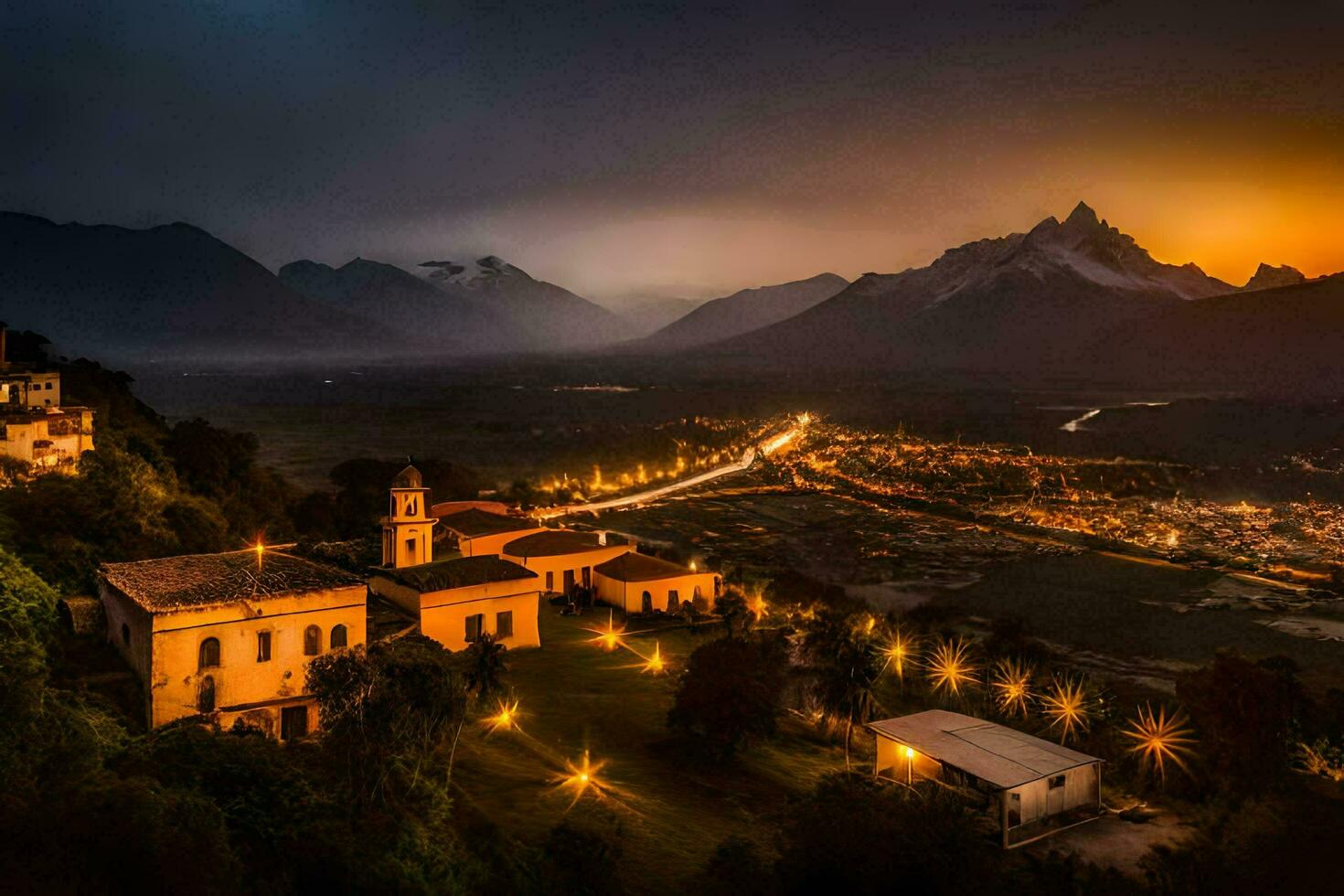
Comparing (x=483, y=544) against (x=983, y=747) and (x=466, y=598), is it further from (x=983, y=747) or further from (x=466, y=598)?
(x=983, y=747)

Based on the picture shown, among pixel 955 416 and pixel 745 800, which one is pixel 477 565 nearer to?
pixel 745 800

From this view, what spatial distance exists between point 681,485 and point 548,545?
33648 mm

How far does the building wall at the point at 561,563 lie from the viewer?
27.4m

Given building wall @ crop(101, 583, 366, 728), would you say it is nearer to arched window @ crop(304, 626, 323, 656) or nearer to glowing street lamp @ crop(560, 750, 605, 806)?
arched window @ crop(304, 626, 323, 656)

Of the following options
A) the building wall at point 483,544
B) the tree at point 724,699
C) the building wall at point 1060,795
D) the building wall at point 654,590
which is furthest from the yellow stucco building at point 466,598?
the building wall at point 1060,795

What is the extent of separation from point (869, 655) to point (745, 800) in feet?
15.2

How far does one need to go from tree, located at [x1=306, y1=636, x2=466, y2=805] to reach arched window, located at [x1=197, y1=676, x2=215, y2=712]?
A: 2083 mm

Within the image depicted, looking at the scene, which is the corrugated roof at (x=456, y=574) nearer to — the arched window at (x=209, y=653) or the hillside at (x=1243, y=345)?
the arched window at (x=209, y=653)

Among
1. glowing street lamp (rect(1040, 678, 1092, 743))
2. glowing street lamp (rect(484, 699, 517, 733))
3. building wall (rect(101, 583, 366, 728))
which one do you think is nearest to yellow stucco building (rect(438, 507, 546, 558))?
glowing street lamp (rect(484, 699, 517, 733))

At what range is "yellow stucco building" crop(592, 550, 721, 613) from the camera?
87.1ft

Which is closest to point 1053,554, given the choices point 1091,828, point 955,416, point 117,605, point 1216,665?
point 1216,665

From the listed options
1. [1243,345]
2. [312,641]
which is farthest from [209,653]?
[1243,345]

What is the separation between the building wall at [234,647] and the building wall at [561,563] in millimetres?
9709

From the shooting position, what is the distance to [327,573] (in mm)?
18297
